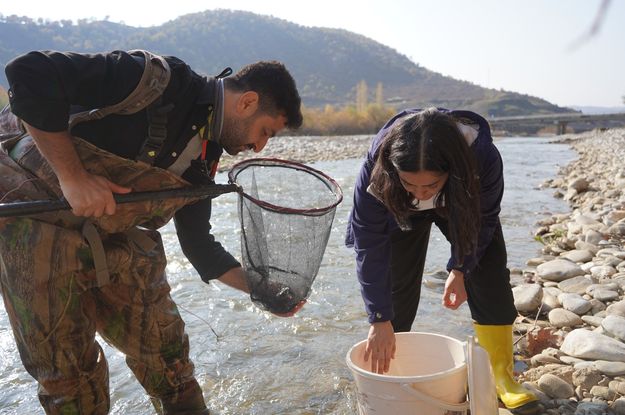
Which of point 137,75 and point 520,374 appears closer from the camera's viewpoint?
point 137,75

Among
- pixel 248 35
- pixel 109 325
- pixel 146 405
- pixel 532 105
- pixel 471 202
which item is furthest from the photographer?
pixel 248 35

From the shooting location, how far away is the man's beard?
205cm

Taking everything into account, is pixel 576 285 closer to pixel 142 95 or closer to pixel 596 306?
pixel 596 306

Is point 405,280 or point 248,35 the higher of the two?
point 248,35

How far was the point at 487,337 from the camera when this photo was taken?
242 centimetres

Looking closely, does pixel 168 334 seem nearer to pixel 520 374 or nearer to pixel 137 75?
pixel 137 75

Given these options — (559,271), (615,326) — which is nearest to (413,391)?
(615,326)

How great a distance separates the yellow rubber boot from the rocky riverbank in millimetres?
156

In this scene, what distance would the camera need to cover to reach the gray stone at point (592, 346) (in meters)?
2.65

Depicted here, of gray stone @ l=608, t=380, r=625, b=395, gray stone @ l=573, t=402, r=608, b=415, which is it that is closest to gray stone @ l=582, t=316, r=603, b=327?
gray stone @ l=608, t=380, r=625, b=395

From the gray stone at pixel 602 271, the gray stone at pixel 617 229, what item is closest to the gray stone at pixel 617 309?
the gray stone at pixel 602 271

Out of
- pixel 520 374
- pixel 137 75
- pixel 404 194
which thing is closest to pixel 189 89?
pixel 137 75

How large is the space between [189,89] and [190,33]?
135 metres

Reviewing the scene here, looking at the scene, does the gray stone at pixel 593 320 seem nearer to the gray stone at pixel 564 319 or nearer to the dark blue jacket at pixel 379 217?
the gray stone at pixel 564 319
